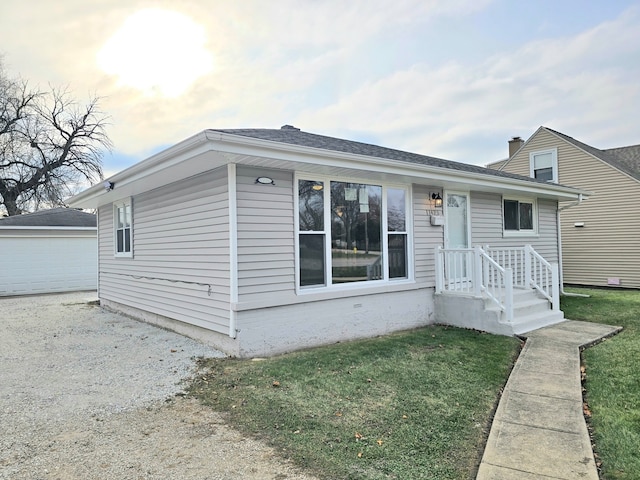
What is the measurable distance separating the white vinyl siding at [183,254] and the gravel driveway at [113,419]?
2.08 feet

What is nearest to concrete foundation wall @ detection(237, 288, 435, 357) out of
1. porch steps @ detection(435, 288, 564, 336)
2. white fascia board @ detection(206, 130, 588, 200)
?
porch steps @ detection(435, 288, 564, 336)

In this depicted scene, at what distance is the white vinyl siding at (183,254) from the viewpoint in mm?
5629

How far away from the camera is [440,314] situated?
765cm

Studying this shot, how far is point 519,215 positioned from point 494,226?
1.34 metres

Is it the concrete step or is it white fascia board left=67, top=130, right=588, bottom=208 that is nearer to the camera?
white fascia board left=67, top=130, right=588, bottom=208

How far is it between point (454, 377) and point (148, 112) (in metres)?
13.1

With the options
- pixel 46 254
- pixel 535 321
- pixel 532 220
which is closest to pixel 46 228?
pixel 46 254

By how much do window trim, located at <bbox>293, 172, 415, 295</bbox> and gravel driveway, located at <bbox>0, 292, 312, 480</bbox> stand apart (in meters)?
1.83

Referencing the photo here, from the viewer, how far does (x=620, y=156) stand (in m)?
16.6

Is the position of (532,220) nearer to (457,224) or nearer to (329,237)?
(457,224)

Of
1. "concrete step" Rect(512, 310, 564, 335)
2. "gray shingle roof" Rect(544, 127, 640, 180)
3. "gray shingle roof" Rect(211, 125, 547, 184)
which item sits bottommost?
"concrete step" Rect(512, 310, 564, 335)

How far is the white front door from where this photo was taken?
8102 mm

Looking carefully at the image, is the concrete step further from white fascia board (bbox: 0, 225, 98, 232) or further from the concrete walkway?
white fascia board (bbox: 0, 225, 98, 232)

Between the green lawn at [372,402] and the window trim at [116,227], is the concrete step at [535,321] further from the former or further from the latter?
the window trim at [116,227]
